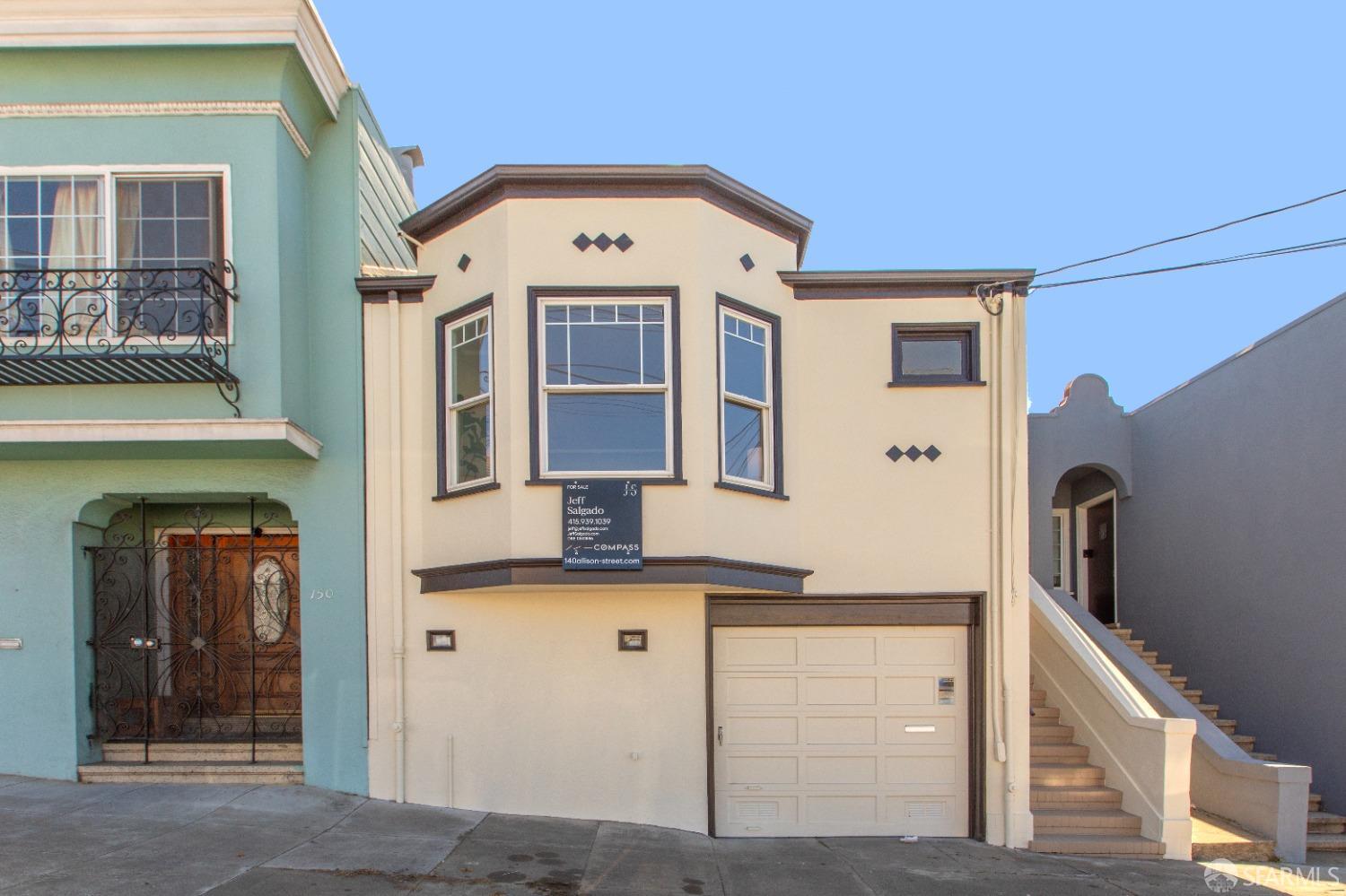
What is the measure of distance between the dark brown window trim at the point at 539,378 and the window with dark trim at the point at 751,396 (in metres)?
0.44

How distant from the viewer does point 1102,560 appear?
15.9 metres

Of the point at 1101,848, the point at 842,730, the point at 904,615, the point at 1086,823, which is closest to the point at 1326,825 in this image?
the point at 1086,823

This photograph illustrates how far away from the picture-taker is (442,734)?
862 centimetres

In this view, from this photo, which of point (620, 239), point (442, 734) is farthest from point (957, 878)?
point (620, 239)

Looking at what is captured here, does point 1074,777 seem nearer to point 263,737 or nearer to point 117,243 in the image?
point 263,737

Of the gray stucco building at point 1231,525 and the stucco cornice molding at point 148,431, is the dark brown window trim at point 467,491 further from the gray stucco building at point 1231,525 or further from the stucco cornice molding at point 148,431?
the gray stucco building at point 1231,525

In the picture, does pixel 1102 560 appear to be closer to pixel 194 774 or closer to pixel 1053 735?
pixel 1053 735

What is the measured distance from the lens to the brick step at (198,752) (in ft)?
29.2

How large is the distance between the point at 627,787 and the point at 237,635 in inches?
167

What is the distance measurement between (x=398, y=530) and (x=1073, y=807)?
7069 mm

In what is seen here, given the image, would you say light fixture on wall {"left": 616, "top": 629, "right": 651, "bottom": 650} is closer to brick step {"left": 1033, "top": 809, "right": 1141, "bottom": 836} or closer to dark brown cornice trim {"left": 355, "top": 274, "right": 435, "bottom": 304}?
dark brown cornice trim {"left": 355, "top": 274, "right": 435, "bottom": 304}

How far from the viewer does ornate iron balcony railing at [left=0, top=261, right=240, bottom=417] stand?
784 cm

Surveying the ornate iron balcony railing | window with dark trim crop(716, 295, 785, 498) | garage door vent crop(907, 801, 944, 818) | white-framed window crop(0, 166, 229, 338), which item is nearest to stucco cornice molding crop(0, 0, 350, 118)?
white-framed window crop(0, 166, 229, 338)

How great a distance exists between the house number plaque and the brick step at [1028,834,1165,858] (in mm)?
4555
